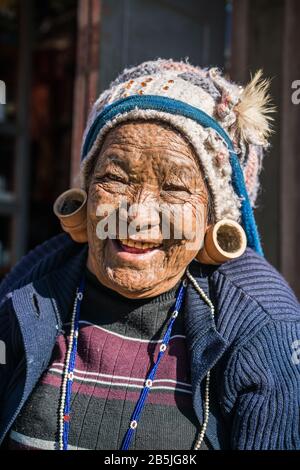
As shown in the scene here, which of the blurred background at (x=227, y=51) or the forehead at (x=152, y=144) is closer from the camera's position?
the forehead at (x=152, y=144)

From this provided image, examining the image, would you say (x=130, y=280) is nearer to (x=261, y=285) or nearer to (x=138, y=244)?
(x=138, y=244)

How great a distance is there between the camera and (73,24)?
459 cm

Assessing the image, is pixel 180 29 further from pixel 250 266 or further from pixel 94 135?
pixel 250 266

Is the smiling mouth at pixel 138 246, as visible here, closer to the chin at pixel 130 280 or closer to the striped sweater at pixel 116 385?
the chin at pixel 130 280

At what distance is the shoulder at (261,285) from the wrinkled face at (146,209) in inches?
5.7

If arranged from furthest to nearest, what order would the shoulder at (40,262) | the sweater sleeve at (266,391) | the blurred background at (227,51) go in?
the blurred background at (227,51) → the shoulder at (40,262) → the sweater sleeve at (266,391)

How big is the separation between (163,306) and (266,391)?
386 millimetres

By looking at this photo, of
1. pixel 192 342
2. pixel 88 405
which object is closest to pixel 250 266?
pixel 192 342

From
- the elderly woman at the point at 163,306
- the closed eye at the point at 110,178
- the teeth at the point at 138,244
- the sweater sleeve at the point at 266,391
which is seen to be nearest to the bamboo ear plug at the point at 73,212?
the elderly woman at the point at 163,306

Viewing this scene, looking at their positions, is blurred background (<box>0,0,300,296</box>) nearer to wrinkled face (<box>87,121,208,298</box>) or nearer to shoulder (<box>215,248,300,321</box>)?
wrinkled face (<box>87,121,208,298</box>)

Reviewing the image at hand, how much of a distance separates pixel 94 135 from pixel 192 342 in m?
0.67

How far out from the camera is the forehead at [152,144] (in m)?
Answer: 1.53

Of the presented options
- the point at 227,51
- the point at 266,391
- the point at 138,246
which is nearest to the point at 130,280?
the point at 138,246

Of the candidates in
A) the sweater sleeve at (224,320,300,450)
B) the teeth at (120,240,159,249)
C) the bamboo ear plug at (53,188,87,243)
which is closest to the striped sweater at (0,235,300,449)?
the sweater sleeve at (224,320,300,450)
